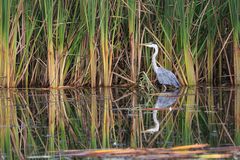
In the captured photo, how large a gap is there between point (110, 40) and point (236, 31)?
1.94 m

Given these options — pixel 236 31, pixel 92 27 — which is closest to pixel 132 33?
pixel 92 27

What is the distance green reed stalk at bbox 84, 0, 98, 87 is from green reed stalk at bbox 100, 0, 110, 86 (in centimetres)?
14

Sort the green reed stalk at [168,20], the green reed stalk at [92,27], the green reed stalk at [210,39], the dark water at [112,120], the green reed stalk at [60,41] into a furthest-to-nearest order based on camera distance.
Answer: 1. the green reed stalk at [210,39]
2. the green reed stalk at [168,20]
3. the green reed stalk at [60,41]
4. the green reed stalk at [92,27]
5. the dark water at [112,120]

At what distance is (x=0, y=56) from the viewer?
370 inches

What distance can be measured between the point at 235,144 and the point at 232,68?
561cm

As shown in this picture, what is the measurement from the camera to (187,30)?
956 cm

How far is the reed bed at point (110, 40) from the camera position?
9.39 m

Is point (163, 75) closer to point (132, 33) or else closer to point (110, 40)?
point (132, 33)

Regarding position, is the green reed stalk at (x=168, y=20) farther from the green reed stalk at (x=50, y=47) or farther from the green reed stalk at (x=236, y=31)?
the green reed stalk at (x=50, y=47)

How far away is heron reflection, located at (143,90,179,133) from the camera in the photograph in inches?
233

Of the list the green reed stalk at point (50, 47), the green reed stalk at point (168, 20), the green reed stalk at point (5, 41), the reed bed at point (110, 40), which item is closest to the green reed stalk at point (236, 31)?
the reed bed at point (110, 40)

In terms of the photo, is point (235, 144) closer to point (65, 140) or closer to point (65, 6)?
point (65, 140)

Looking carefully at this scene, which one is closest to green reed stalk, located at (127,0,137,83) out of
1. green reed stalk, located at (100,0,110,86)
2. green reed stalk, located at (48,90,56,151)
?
green reed stalk, located at (100,0,110,86)

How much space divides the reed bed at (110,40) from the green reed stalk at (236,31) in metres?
0.01
